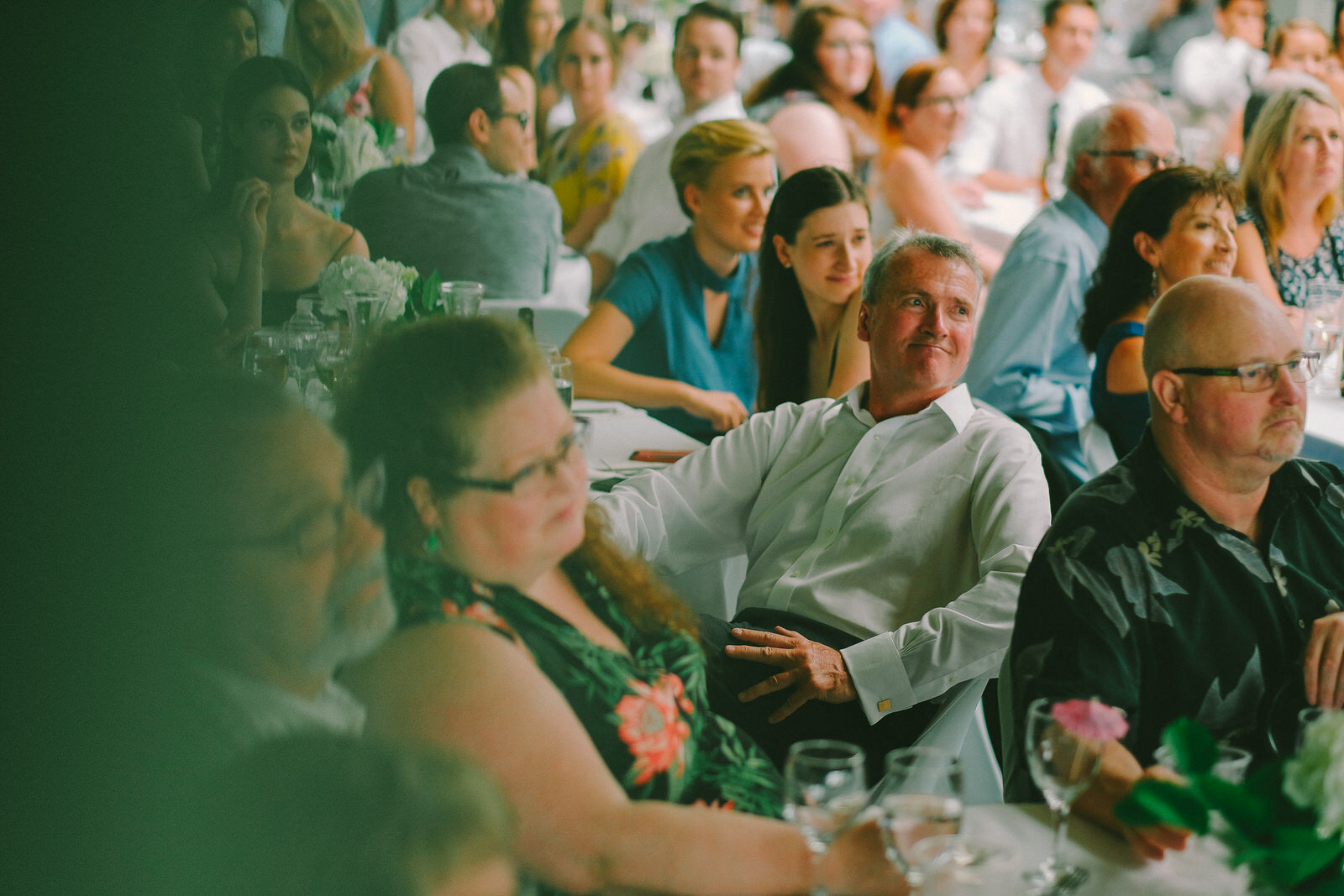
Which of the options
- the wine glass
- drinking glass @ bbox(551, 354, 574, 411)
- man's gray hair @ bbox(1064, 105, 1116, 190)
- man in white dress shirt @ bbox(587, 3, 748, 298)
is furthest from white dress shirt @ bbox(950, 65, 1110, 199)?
the wine glass

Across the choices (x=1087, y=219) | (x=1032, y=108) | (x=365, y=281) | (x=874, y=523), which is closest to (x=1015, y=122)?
(x=1032, y=108)

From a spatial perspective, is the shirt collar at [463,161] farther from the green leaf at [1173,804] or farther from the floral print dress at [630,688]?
the green leaf at [1173,804]

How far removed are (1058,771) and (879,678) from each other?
0.61m

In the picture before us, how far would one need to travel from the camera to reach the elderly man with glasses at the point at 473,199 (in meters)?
1.86

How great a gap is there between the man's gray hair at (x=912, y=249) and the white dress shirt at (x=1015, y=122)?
4.33 meters

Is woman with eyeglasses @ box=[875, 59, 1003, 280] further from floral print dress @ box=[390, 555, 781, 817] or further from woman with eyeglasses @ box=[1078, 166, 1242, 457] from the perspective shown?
floral print dress @ box=[390, 555, 781, 817]

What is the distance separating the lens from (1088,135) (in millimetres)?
3203

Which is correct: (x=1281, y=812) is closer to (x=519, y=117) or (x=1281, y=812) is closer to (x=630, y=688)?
(x=630, y=688)

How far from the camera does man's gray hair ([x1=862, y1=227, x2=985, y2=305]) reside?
191cm

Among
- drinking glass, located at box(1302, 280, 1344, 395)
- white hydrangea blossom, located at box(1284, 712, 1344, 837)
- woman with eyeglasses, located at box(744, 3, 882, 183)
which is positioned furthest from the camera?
woman with eyeglasses, located at box(744, 3, 882, 183)

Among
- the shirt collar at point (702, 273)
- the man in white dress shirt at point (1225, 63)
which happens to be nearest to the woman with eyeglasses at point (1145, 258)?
the shirt collar at point (702, 273)

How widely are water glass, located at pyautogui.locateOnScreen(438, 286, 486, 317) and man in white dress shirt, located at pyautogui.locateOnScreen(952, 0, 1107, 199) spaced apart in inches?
179

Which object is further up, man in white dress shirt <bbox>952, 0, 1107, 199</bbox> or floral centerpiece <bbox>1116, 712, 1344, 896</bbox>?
man in white dress shirt <bbox>952, 0, 1107, 199</bbox>

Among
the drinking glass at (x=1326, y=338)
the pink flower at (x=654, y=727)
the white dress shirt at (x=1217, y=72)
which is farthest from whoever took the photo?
the white dress shirt at (x=1217, y=72)
